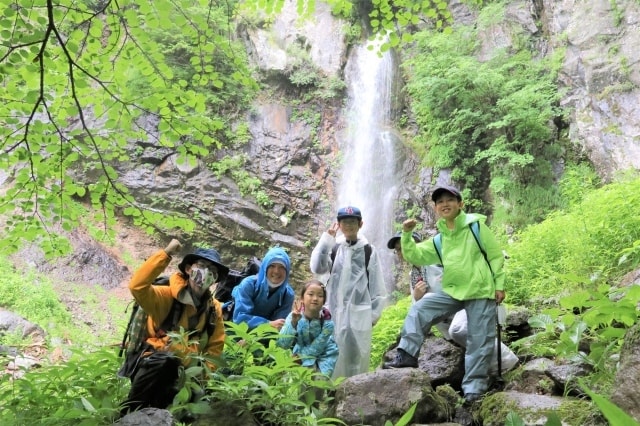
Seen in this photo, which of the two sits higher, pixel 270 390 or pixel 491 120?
pixel 491 120

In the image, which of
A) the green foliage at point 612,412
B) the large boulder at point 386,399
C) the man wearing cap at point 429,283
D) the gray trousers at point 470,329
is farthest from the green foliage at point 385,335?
the green foliage at point 612,412

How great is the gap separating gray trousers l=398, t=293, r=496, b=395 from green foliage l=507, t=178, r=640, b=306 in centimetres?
140

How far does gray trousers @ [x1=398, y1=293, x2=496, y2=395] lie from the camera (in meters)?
3.54

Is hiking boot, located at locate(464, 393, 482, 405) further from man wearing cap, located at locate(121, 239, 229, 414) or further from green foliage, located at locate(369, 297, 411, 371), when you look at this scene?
man wearing cap, located at locate(121, 239, 229, 414)

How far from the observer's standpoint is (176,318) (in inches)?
120

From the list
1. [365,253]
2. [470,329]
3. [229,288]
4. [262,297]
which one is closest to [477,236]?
[470,329]

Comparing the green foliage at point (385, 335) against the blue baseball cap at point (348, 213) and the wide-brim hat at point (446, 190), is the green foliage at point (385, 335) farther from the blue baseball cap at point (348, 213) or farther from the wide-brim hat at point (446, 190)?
the wide-brim hat at point (446, 190)

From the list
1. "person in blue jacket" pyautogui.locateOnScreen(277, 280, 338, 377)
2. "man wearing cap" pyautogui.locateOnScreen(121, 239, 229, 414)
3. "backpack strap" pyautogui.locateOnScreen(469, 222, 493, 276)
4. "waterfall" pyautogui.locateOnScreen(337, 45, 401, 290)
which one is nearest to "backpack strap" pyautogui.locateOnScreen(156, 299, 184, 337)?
"man wearing cap" pyautogui.locateOnScreen(121, 239, 229, 414)

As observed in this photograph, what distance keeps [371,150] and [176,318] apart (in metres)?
13.0

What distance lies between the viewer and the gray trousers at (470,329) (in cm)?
354

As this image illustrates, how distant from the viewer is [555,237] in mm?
6250

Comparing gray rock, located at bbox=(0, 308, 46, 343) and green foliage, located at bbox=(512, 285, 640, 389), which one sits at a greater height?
green foliage, located at bbox=(512, 285, 640, 389)

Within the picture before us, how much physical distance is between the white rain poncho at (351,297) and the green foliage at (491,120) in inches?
290

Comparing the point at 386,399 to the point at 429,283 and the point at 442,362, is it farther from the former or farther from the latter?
the point at 429,283
